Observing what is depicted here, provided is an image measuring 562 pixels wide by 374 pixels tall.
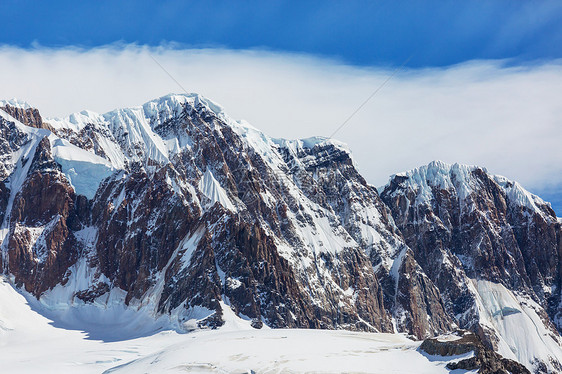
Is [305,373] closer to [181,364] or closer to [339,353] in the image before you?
[339,353]

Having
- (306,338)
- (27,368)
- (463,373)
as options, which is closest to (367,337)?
(306,338)

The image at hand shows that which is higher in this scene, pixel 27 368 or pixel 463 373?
pixel 27 368

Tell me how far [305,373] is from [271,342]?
101ft

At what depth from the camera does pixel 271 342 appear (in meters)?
176

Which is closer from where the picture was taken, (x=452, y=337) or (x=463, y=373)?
(x=463, y=373)

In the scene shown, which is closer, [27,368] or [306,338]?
[306,338]

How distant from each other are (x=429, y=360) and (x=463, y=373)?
12.0 m

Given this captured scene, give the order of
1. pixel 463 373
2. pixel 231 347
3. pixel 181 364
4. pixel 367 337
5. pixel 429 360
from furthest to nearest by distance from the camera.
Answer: pixel 367 337
pixel 231 347
pixel 181 364
pixel 429 360
pixel 463 373

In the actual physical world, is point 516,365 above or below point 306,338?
below

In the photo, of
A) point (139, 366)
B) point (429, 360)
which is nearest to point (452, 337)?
point (429, 360)

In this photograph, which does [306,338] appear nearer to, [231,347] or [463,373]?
[231,347]

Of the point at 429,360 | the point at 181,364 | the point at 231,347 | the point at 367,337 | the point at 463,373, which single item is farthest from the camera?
the point at 367,337

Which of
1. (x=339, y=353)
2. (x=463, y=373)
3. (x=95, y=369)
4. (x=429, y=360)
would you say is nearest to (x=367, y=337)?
(x=339, y=353)

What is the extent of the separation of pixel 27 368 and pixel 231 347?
59.2 metres
